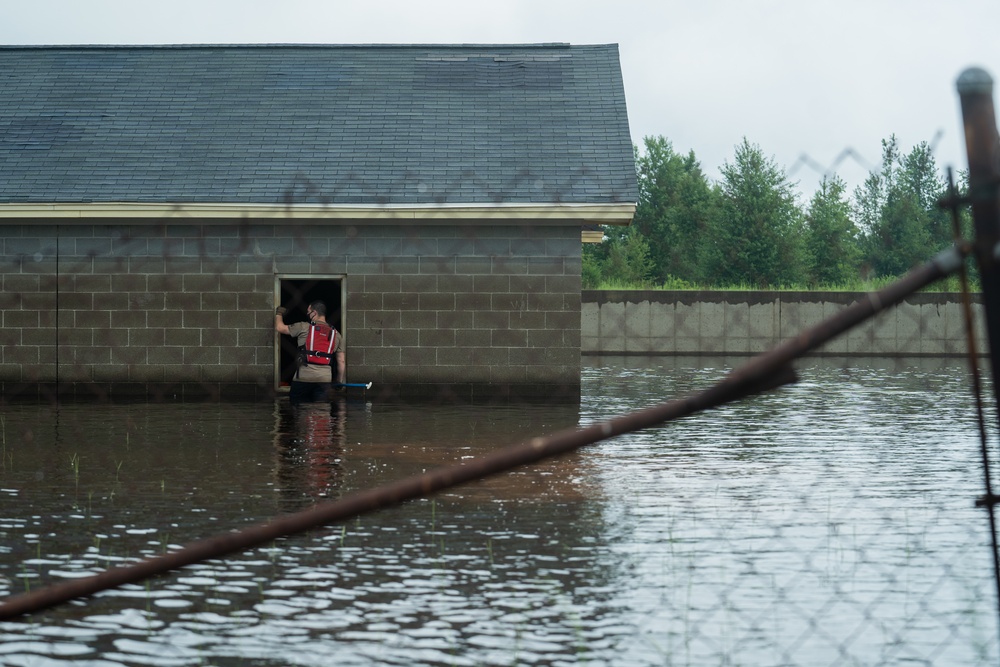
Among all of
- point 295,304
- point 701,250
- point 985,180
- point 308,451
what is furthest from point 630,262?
point 985,180

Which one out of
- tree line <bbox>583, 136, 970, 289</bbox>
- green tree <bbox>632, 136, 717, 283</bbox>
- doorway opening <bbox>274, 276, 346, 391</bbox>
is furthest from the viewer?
green tree <bbox>632, 136, 717, 283</bbox>

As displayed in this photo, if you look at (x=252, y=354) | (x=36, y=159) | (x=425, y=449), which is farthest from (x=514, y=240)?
(x=36, y=159)

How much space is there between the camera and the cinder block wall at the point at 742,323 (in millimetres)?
31427

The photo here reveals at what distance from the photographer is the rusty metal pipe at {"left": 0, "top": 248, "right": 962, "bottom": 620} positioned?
2.84 m

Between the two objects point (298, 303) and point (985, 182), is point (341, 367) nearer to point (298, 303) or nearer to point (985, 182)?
point (298, 303)

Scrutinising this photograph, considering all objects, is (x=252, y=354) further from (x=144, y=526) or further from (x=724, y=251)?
A: (x=724, y=251)

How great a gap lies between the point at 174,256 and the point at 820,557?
12283mm

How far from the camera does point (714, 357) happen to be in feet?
102

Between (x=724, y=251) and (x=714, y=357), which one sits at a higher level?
(x=724, y=251)

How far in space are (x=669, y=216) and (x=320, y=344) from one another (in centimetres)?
1977

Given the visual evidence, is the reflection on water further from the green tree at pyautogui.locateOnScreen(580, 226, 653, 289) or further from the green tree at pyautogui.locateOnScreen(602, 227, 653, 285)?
the green tree at pyautogui.locateOnScreen(602, 227, 653, 285)

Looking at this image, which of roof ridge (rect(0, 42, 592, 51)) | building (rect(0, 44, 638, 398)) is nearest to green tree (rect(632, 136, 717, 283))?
roof ridge (rect(0, 42, 592, 51))

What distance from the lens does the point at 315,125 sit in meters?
19.0

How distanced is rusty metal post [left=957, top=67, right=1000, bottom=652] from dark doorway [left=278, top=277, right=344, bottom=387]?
1304 centimetres
